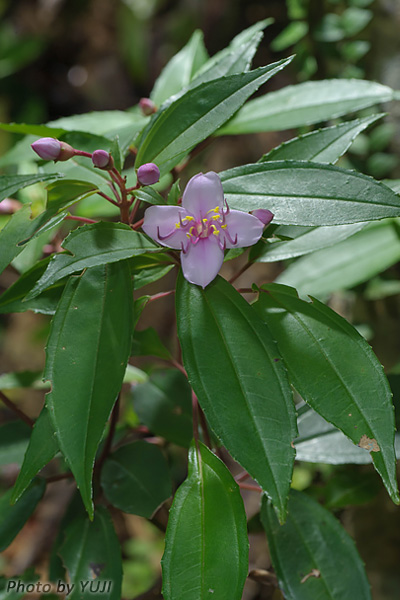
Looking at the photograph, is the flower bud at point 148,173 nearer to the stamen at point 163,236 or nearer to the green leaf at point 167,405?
the stamen at point 163,236

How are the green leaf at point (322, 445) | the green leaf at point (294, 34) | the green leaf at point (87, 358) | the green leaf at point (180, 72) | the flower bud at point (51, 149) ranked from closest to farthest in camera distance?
the green leaf at point (87, 358) < the flower bud at point (51, 149) < the green leaf at point (322, 445) < the green leaf at point (180, 72) < the green leaf at point (294, 34)

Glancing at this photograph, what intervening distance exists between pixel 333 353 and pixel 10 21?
129 inches

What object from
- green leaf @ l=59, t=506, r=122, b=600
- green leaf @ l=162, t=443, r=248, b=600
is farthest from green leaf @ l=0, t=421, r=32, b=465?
green leaf @ l=162, t=443, r=248, b=600

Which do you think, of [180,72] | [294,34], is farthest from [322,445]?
[294,34]

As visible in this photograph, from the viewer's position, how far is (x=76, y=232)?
2.13 ft

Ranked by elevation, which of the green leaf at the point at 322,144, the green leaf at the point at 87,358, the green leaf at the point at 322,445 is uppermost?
the green leaf at the point at 322,144

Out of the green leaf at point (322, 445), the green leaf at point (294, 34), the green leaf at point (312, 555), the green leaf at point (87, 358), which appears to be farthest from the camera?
the green leaf at point (294, 34)

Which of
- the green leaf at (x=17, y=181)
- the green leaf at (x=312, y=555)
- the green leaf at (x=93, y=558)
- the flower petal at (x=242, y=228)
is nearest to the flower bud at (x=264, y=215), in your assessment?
the flower petal at (x=242, y=228)

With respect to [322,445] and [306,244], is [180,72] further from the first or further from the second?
[322,445]

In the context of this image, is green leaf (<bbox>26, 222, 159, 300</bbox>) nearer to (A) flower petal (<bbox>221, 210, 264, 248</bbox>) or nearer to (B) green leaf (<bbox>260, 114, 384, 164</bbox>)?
(A) flower petal (<bbox>221, 210, 264, 248</bbox>)

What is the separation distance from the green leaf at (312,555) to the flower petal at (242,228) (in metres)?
0.45

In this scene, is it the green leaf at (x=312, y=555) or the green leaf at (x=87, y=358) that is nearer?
the green leaf at (x=87, y=358)

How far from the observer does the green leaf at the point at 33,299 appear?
76 cm

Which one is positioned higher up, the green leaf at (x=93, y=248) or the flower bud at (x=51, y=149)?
the flower bud at (x=51, y=149)
